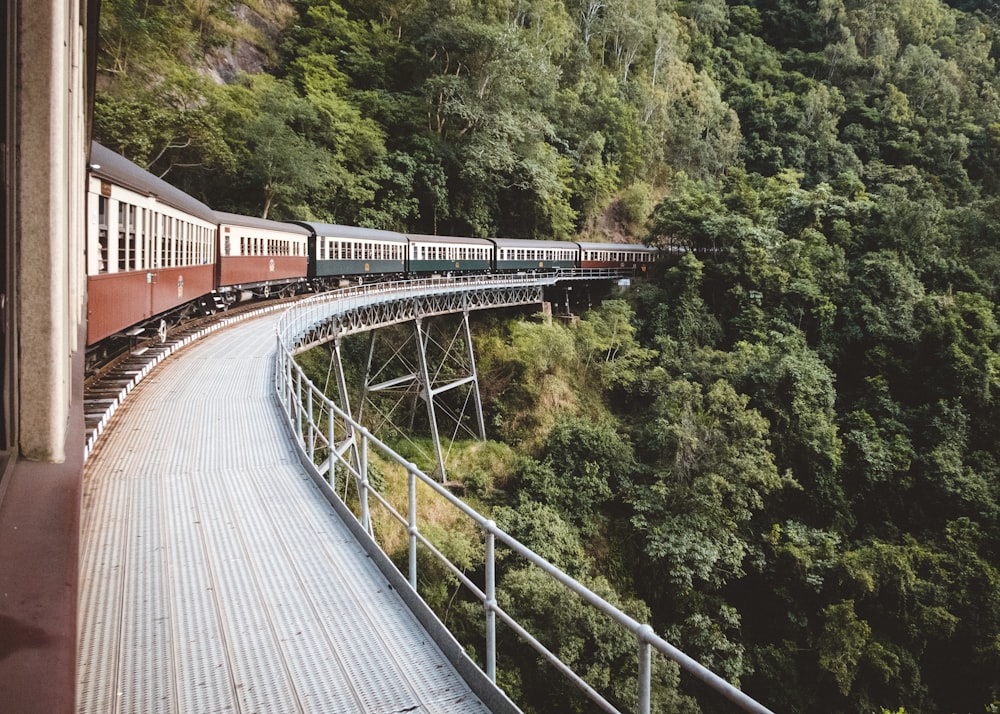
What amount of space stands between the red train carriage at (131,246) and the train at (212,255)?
0.05 ft

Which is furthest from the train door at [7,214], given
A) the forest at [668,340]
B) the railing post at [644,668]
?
the forest at [668,340]

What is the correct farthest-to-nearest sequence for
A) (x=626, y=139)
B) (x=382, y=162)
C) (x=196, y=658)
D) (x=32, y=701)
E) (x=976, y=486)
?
(x=626, y=139) → (x=382, y=162) → (x=976, y=486) → (x=196, y=658) → (x=32, y=701)

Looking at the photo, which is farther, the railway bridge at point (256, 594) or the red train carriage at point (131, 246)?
the red train carriage at point (131, 246)

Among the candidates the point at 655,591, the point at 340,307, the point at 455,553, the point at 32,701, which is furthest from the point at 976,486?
the point at 32,701

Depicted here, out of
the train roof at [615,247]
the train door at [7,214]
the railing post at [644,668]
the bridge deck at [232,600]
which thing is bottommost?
the bridge deck at [232,600]

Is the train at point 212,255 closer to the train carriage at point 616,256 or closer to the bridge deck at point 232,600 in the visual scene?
the train carriage at point 616,256

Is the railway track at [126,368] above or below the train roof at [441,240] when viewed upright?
below

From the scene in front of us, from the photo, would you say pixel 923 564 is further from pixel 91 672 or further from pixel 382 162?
pixel 382 162

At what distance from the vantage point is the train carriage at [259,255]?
14.2 meters

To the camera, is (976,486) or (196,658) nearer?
(196,658)

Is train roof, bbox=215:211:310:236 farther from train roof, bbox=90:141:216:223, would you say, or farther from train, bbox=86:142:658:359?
train roof, bbox=90:141:216:223

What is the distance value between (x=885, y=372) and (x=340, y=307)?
19.2 m

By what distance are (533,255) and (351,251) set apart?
405 inches

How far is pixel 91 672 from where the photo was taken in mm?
2627
